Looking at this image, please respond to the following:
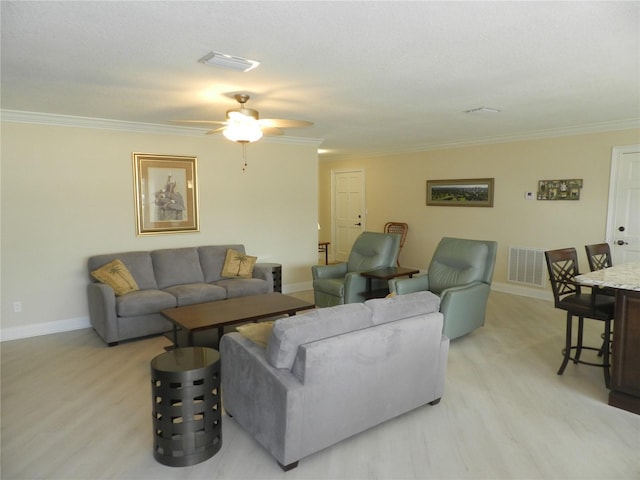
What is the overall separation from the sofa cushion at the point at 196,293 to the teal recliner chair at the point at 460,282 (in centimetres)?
191

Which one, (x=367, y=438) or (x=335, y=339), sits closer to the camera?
(x=335, y=339)

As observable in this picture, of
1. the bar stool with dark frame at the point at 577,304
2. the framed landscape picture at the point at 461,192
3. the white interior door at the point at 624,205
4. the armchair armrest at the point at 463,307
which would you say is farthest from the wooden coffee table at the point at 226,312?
the white interior door at the point at 624,205

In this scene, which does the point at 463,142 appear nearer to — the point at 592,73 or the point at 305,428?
the point at 592,73

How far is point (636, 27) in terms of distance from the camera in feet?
7.38

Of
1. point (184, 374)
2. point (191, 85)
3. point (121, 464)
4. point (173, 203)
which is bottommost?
point (121, 464)

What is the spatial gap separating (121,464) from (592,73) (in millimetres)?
3980

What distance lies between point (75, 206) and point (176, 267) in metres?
1.27

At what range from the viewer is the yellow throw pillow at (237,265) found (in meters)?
5.34

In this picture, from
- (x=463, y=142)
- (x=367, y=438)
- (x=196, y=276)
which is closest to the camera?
(x=367, y=438)

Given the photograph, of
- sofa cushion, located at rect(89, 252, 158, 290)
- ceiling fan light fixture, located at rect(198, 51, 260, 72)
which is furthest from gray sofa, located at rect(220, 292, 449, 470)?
sofa cushion, located at rect(89, 252, 158, 290)

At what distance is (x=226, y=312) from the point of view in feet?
12.7

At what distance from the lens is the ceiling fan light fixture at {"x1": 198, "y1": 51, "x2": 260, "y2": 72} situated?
8.59 feet

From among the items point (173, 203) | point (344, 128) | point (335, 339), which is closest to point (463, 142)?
point (344, 128)

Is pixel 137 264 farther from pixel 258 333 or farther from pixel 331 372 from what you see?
pixel 331 372
